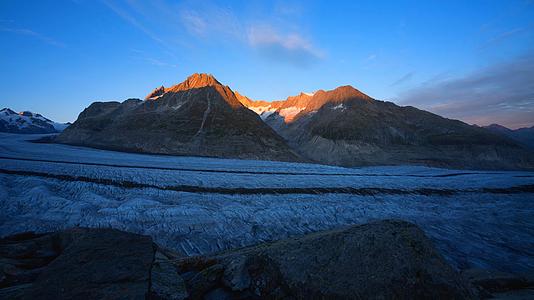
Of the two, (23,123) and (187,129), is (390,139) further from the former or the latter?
(23,123)

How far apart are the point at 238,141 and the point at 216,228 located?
6578 centimetres

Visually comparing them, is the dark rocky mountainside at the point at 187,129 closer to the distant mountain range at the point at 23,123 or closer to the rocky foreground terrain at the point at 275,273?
the rocky foreground terrain at the point at 275,273

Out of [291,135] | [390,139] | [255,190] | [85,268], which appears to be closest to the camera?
[85,268]

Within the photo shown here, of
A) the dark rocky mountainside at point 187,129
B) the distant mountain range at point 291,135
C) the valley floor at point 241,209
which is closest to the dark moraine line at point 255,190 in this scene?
the valley floor at point 241,209

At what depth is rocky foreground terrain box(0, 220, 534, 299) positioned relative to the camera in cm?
426

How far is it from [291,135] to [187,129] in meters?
51.9

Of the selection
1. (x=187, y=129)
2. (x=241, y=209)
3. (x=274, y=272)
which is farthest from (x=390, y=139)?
(x=274, y=272)

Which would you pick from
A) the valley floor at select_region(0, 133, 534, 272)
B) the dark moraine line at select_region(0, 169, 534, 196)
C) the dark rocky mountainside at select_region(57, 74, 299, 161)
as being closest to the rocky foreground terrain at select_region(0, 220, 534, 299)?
the valley floor at select_region(0, 133, 534, 272)

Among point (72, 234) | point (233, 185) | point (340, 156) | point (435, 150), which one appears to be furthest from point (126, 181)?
point (435, 150)

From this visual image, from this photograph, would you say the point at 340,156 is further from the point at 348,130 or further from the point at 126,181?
the point at 126,181

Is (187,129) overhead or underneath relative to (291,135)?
underneath

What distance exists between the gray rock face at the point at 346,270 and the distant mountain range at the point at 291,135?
218ft

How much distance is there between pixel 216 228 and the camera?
13.6m

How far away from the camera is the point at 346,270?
4.57 metres
